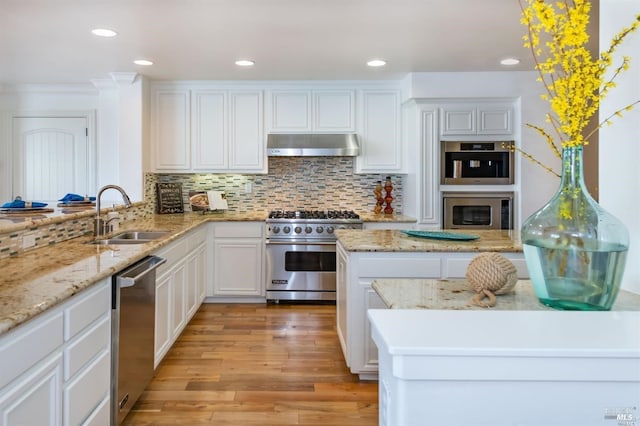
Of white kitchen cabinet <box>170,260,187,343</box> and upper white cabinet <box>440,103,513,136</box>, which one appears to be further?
upper white cabinet <box>440,103,513,136</box>

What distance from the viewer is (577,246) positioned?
1236 mm

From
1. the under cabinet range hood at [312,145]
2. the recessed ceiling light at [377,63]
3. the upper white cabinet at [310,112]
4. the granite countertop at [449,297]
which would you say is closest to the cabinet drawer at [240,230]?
the under cabinet range hood at [312,145]

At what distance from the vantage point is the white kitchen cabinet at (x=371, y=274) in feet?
8.67

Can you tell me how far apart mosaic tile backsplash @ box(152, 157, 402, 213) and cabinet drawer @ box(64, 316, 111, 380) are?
318 cm

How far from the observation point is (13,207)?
3002 millimetres

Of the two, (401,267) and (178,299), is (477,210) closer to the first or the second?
(401,267)

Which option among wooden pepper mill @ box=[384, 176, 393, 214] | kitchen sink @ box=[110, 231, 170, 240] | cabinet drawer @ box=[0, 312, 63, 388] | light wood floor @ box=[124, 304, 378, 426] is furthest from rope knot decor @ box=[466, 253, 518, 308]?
wooden pepper mill @ box=[384, 176, 393, 214]

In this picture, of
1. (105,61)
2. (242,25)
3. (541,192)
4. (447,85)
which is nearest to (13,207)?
(105,61)

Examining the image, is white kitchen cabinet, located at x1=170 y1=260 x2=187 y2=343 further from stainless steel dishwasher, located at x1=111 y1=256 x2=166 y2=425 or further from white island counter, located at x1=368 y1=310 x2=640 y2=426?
white island counter, located at x1=368 y1=310 x2=640 y2=426

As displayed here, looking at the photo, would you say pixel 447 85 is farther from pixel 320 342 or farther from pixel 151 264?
pixel 151 264

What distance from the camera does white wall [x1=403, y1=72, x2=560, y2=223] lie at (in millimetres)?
4348

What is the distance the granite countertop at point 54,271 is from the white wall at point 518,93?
2.68 m

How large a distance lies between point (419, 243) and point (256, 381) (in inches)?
51.3

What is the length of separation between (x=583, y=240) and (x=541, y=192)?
3535 mm
